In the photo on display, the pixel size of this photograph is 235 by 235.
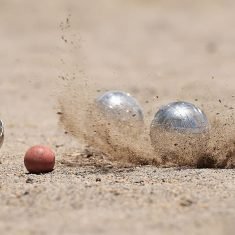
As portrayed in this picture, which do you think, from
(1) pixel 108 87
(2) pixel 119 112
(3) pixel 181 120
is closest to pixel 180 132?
(3) pixel 181 120

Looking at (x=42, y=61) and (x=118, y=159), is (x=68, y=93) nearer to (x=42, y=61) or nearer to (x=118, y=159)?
(x=118, y=159)

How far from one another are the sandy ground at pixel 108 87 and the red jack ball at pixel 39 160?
0.39 feet

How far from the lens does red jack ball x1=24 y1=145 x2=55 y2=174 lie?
8.21 meters

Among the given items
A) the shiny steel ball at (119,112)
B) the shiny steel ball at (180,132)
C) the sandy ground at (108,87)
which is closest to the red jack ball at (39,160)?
the sandy ground at (108,87)

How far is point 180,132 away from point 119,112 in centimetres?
142

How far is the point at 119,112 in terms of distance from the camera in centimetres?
944

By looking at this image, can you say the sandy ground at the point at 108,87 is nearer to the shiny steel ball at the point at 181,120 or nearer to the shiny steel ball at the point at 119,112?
the shiny steel ball at the point at 181,120

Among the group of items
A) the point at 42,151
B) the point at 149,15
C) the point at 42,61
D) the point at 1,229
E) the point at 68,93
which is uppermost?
the point at 149,15

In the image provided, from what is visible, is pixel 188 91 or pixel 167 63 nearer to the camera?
pixel 188 91

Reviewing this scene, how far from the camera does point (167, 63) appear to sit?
75.7 feet

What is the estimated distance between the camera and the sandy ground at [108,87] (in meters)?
5.99

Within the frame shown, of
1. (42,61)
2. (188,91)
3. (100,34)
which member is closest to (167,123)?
(188,91)

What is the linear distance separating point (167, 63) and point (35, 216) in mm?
17358

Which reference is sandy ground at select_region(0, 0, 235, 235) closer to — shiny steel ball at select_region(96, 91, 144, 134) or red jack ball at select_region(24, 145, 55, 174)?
red jack ball at select_region(24, 145, 55, 174)
